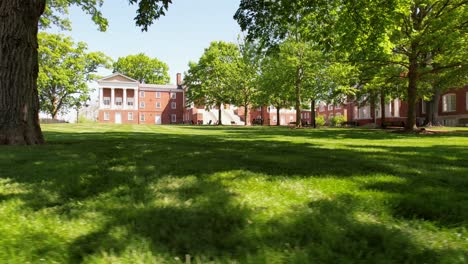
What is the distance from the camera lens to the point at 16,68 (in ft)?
32.5

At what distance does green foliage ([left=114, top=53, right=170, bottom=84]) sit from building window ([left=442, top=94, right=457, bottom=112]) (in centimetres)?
6652

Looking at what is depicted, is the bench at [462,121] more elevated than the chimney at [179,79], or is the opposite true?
the chimney at [179,79]

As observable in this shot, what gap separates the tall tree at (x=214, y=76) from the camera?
54.0 meters

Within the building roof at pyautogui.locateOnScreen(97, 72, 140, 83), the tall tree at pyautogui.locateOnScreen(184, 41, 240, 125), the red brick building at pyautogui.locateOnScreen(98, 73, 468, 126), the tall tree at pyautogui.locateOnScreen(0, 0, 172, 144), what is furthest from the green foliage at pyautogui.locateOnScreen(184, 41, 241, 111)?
the tall tree at pyautogui.locateOnScreen(0, 0, 172, 144)

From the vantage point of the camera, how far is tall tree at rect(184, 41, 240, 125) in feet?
177

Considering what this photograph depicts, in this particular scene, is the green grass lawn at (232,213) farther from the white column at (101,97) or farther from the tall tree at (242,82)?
the white column at (101,97)

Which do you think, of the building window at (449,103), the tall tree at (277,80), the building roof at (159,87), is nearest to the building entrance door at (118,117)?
the building roof at (159,87)

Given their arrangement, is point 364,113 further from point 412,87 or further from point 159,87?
point 159,87

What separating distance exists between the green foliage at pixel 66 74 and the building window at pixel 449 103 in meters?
51.4

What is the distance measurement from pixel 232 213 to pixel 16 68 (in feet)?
28.3

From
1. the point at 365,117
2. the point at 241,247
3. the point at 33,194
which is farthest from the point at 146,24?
the point at 365,117

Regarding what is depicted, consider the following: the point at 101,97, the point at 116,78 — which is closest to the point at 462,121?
the point at 116,78

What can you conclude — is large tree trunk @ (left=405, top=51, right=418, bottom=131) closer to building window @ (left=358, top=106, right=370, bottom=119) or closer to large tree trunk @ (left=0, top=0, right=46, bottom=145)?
large tree trunk @ (left=0, top=0, right=46, bottom=145)

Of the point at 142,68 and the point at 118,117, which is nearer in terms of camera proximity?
the point at 118,117
